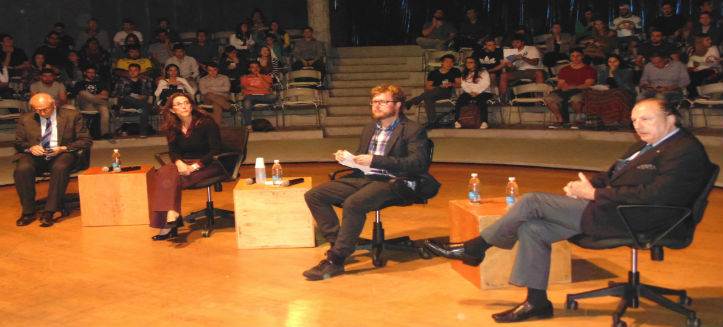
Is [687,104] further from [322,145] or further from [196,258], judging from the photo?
[196,258]

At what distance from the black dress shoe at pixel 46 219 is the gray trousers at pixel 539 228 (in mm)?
4187

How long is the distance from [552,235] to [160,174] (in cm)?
312

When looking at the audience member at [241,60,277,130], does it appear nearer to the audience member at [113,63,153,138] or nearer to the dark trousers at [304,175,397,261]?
the audience member at [113,63,153,138]

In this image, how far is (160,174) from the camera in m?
5.71

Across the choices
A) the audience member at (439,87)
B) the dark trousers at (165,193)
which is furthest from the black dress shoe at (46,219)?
the audience member at (439,87)

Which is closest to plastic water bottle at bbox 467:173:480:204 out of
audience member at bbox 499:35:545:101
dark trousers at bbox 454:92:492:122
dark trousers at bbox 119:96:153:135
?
dark trousers at bbox 454:92:492:122

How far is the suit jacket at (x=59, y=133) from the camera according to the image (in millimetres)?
6723

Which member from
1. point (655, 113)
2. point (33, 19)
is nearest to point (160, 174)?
point (655, 113)

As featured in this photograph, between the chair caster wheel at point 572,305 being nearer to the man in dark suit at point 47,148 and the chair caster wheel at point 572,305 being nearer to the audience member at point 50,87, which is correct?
the man in dark suit at point 47,148

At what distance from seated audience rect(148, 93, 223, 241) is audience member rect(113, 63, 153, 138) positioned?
5.83 m

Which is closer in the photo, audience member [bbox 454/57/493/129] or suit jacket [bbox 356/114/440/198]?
suit jacket [bbox 356/114/440/198]

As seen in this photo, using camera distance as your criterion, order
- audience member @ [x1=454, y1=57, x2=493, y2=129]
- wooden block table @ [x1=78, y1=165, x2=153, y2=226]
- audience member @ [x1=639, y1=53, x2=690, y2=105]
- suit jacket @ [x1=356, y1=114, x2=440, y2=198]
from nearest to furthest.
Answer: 1. suit jacket @ [x1=356, y1=114, x2=440, y2=198]
2. wooden block table @ [x1=78, y1=165, x2=153, y2=226]
3. audience member @ [x1=639, y1=53, x2=690, y2=105]
4. audience member @ [x1=454, y1=57, x2=493, y2=129]

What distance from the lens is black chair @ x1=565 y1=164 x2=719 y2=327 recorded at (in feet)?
12.0

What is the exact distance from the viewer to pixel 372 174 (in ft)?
17.1
